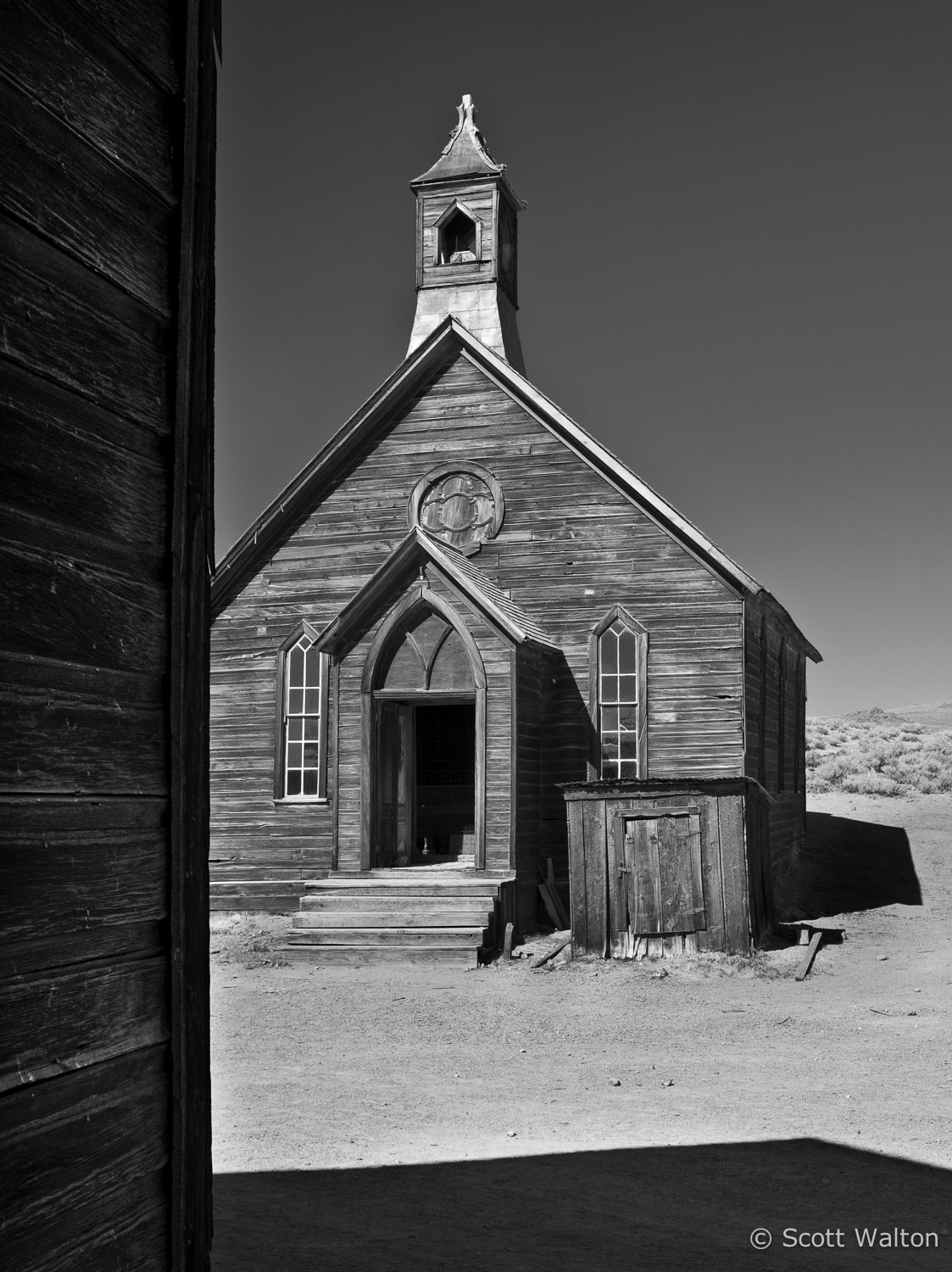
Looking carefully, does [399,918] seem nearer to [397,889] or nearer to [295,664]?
[397,889]

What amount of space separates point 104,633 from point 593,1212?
15.6 feet

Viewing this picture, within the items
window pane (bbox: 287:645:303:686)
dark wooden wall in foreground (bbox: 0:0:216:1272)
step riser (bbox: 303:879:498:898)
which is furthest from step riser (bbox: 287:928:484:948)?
dark wooden wall in foreground (bbox: 0:0:216:1272)

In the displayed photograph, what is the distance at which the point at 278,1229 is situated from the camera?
247 inches

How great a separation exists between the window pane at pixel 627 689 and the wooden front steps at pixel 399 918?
3488 millimetres

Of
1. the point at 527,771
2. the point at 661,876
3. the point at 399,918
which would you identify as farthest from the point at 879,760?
the point at 399,918

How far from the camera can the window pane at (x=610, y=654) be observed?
19.0 metres

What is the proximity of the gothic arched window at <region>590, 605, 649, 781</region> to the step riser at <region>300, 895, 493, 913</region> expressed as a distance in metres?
3.28

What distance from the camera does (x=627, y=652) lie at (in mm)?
18969

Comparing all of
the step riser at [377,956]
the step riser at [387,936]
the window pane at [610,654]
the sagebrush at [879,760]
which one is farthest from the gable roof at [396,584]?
the sagebrush at [879,760]

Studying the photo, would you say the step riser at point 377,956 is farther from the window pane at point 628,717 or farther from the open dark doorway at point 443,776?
the open dark doorway at point 443,776

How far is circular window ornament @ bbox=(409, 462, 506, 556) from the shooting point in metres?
19.8

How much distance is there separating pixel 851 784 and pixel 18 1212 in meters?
35.4

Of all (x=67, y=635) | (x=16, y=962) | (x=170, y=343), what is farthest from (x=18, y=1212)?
(x=170, y=343)

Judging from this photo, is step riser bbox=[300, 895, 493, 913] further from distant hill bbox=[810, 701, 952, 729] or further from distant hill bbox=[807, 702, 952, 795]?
distant hill bbox=[810, 701, 952, 729]
